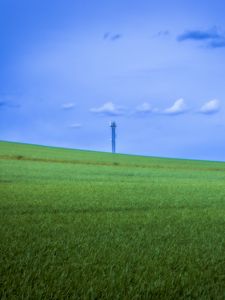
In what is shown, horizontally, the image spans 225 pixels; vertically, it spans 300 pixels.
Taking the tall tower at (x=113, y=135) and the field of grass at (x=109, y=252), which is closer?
the field of grass at (x=109, y=252)

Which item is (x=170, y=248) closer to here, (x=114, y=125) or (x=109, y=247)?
(x=109, y=247)

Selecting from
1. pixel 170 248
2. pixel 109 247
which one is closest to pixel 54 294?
pixel 109 247

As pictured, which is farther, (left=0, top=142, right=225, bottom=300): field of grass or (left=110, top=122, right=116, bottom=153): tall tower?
(left=110, top=122, right=116, bottom=153): tall tower

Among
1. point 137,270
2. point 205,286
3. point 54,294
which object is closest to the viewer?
point 54,294

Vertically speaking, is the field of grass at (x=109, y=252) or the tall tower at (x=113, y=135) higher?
the tall tower at (x=113, y=135)

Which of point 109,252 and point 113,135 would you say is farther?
point 113,135

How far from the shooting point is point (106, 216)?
10773mm

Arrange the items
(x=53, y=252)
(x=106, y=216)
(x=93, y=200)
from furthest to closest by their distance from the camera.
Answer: (x=93, y=200)
(x=106, y=216)
(x=53, y=252)

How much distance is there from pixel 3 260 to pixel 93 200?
799 cm

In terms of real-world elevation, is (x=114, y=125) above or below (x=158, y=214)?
above

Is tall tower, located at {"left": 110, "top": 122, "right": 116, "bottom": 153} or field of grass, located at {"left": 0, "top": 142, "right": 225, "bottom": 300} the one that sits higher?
tall tower, located at {"left": 110, "top": 122, "right": 116, "bottom": 153}

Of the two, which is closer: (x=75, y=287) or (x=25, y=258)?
(x=75, y=287)

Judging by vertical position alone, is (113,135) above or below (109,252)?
above

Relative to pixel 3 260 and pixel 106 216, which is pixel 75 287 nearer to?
pixel 3 260
